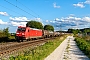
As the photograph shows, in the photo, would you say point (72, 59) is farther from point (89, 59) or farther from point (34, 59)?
point (34, 59)

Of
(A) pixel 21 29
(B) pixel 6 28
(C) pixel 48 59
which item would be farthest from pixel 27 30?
(C) pixel 48 59

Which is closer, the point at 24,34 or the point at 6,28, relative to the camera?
the point at 24,34

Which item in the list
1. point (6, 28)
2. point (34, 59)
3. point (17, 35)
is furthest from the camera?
point (6, 28)

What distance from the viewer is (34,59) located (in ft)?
45.5

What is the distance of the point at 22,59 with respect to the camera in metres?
13.0

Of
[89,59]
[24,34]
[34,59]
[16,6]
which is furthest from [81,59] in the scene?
[24,34]

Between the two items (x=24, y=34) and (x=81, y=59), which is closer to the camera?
(x=81, y=59)

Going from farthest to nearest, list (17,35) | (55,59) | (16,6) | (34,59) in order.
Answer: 1. (17,35)
2. (16,6)
3. (55,59)
4. (34,59)

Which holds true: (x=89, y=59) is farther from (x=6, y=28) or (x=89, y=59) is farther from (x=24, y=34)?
(x=6, y=28)

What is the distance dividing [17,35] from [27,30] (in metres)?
2.59

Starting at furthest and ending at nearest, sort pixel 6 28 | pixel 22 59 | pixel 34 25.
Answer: pixel 34 25, pixel 6 28, pixel 22 59

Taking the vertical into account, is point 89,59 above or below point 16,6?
below

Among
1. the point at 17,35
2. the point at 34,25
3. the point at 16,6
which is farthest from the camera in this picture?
the point at 34,25

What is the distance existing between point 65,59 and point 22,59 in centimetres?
363
